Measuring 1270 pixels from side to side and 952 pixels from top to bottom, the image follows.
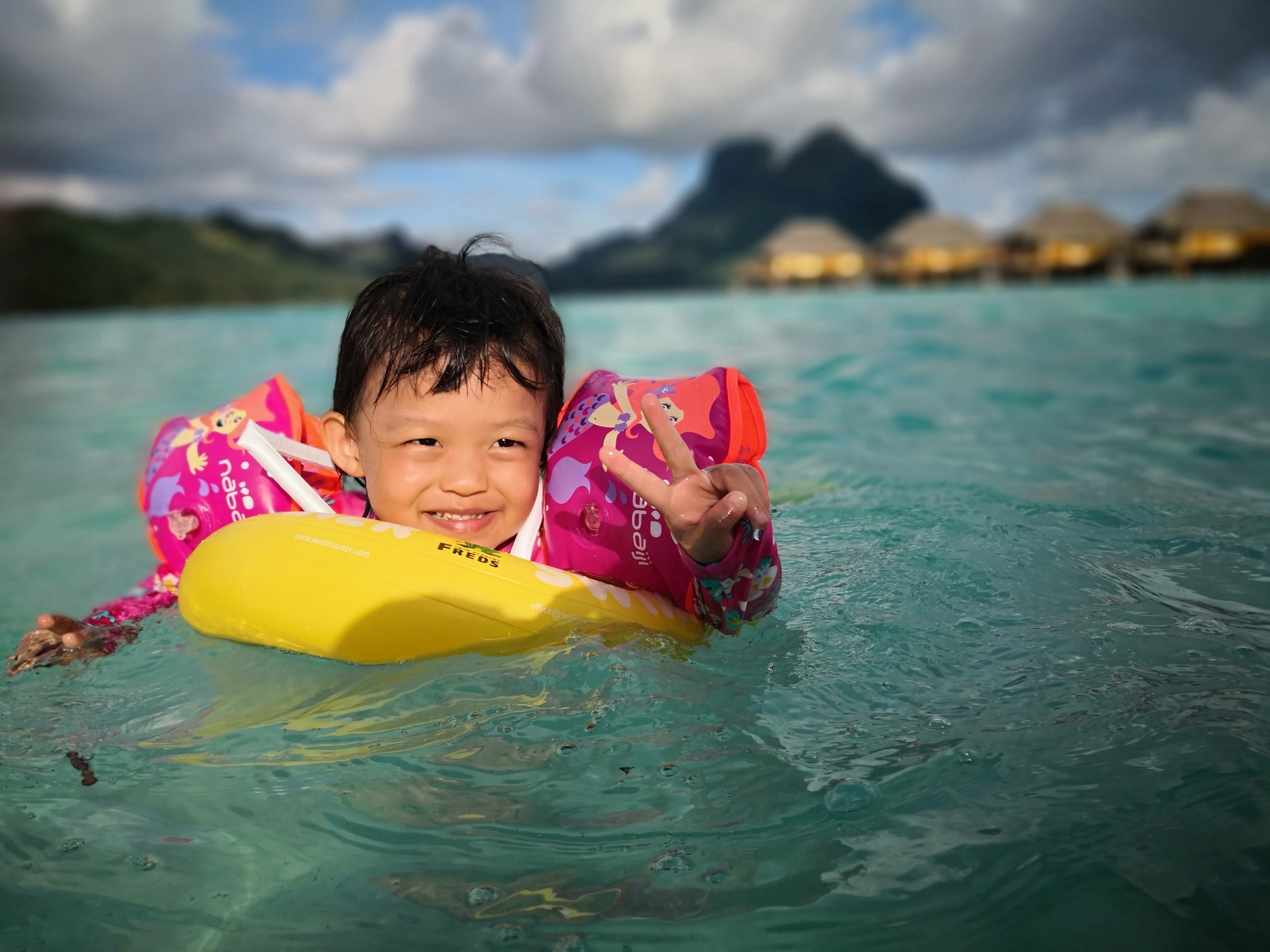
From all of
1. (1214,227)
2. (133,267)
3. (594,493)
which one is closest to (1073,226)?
(1214,227)

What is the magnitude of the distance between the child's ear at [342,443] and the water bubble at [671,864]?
1.44m

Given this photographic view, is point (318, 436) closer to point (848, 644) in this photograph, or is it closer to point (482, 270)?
point (482, 270)

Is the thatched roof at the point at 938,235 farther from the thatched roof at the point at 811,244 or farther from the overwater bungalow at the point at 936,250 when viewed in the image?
the thatched roof at the point at 811,244

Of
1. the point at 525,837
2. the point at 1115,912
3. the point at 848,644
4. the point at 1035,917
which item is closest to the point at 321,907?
the point at 525,837

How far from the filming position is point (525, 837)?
160 centimetres

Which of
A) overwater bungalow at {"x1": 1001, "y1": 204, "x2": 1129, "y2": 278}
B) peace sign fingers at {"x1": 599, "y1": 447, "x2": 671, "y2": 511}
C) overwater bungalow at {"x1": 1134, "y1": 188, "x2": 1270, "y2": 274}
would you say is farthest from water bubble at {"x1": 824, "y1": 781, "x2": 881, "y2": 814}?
overwater bungalow at {"x1": 1001, "y1": 204, "x2": 1129, "y2": 278}

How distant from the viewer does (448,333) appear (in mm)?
2336

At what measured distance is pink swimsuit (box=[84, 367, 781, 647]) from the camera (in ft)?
7.25

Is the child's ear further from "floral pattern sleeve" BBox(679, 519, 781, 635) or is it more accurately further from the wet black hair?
"floral pattern sleeve" BBox(679, 519, 781, 635)

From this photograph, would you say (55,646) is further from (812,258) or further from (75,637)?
(812,258)

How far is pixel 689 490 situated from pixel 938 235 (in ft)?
155

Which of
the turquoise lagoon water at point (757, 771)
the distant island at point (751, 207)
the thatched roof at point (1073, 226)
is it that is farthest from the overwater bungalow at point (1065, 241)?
the distant island at point (751, 207)

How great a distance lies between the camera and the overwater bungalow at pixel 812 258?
4916 cm

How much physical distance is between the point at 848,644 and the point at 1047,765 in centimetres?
66
